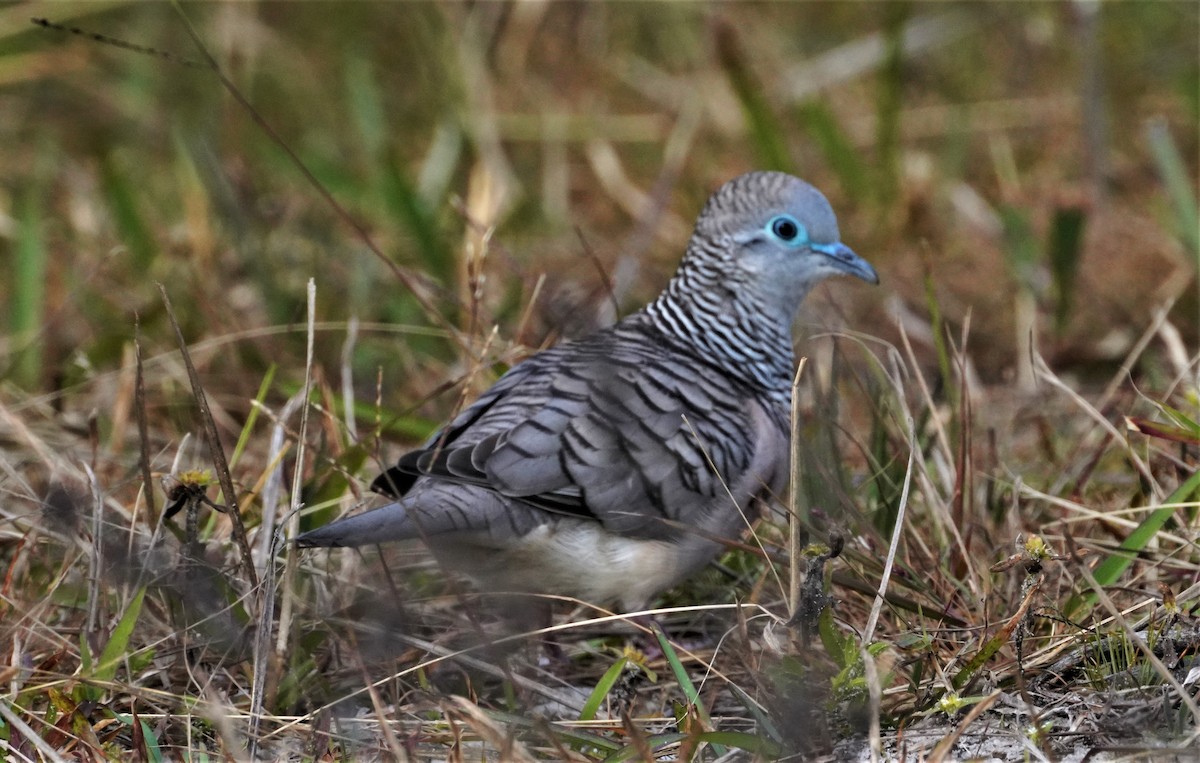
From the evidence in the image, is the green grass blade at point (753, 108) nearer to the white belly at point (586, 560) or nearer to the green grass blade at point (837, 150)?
the green grass blade at point (837, 150)

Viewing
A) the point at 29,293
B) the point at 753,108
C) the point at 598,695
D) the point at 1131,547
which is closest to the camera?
the point at 598,695

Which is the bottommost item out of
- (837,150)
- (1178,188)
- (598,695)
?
(598,695)

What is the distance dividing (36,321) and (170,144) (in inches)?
78.8

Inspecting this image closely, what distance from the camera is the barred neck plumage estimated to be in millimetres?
3248

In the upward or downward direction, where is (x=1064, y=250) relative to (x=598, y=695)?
upward

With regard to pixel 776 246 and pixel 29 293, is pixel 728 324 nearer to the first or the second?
pixel 776 246

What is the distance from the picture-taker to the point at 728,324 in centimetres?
326

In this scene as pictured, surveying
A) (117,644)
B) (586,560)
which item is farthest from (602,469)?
(117,644)

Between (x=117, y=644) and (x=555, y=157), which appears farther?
(x=555, y=157)

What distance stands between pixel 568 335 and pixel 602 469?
1.15m

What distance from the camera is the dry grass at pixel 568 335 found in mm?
2396

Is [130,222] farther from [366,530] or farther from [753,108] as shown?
[366,530]

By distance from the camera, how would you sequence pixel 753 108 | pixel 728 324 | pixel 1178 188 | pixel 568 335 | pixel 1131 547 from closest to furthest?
pixel 1131 547 → pixel 728 324 → pixel 568 335 → pixel 1178 188 → pixel 753 108

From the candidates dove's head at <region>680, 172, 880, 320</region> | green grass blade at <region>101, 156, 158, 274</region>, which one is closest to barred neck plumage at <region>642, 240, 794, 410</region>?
dove's head at <region>680, 172, 880, 320</region>
